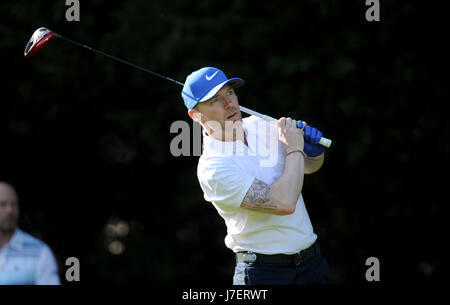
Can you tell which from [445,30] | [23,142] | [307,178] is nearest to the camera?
[445,30]

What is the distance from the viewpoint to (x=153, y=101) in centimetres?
688

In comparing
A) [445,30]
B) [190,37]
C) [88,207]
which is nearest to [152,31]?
[190,37]

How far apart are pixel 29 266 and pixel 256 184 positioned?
1.70 meters

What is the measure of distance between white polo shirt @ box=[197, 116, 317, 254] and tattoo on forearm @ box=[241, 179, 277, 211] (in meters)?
0.04

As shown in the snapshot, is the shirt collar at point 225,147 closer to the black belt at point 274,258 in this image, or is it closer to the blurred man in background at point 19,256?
the black belt at point 274,258

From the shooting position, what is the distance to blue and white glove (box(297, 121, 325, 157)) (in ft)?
11.3

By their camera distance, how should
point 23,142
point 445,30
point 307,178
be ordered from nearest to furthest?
point 445,30
point 307,178
point 23,142

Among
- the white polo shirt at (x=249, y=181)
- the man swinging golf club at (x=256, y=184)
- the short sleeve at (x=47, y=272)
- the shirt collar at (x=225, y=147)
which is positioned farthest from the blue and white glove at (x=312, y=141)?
the short sleeve at (x=47, y=272)

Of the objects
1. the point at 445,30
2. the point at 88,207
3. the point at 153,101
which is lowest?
the point at 88,207

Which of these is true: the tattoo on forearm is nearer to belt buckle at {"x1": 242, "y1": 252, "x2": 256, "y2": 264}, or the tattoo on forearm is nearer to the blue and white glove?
belt buckle at {"x1": 242, "y1": 252, "x2": 256, "y2": 264}

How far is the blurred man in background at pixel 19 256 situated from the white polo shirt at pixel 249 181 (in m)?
1.29

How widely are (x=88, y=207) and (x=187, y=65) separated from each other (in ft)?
6.72

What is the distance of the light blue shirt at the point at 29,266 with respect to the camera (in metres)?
4.09

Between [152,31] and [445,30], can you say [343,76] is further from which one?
[152,31]
